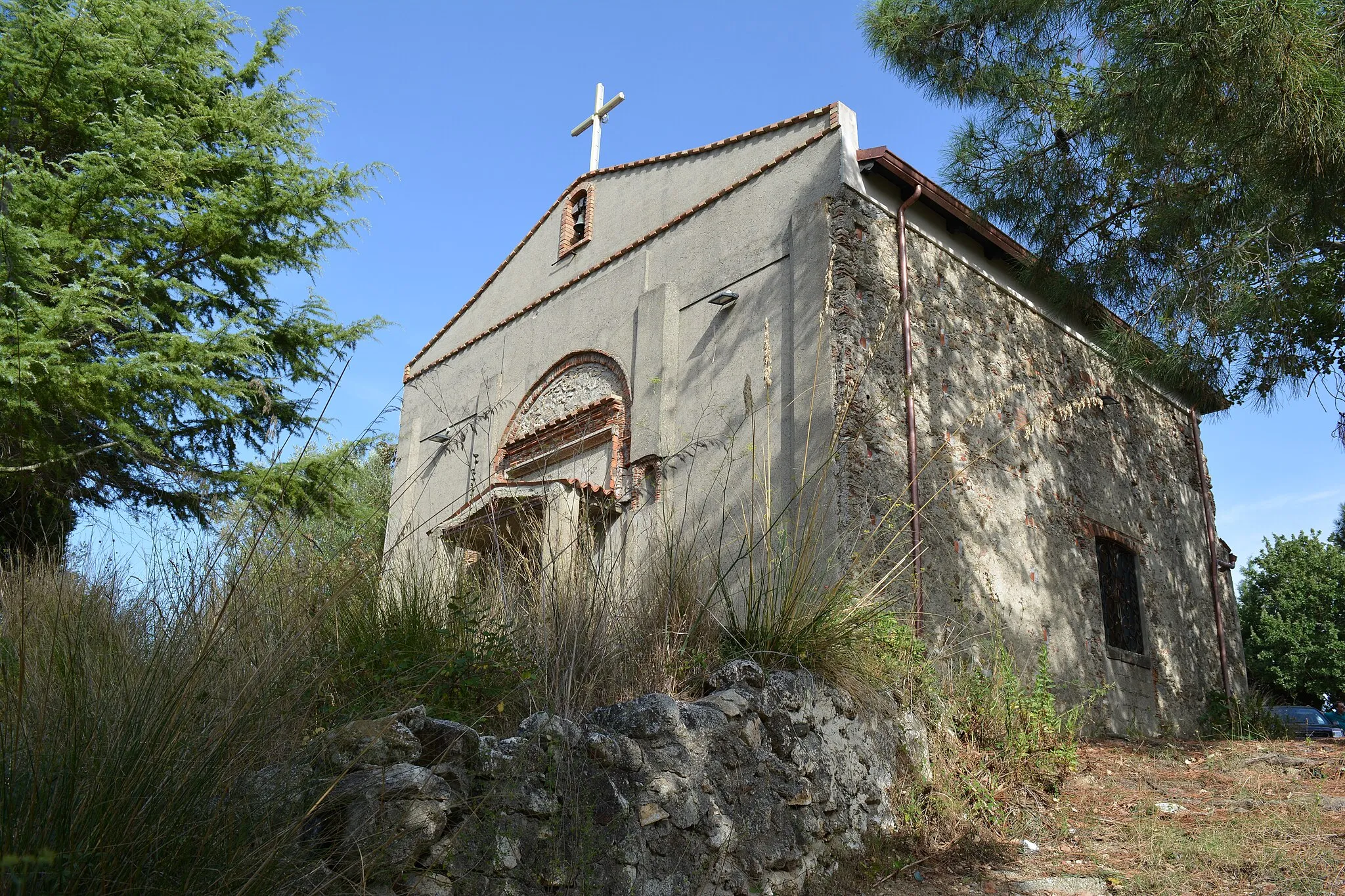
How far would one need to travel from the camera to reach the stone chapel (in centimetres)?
733

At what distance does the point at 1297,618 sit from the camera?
80.0 ft

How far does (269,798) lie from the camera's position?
8.75 feet

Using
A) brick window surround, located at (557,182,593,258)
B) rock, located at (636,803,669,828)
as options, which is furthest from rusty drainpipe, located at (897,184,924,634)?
brick window surround, located at (557,182,593,258)

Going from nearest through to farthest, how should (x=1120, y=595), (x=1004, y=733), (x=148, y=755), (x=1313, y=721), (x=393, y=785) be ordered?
(x=148, y=755) → (x=393, y=785) → (x=1004, y=733) → (x=1120, y=595) → (x=1313, y=721)

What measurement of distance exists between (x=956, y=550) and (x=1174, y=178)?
3.39 metres

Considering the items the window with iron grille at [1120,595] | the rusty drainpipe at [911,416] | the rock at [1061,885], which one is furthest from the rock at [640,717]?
the window with iron grille at [1120,595]

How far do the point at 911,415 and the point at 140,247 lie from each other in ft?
24.5

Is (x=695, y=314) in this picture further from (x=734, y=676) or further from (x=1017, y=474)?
(x=734, y=676)

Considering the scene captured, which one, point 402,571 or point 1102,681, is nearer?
point 402,571

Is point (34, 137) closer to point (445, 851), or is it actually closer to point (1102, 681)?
point (445, 851)

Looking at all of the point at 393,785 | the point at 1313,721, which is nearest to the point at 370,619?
the point at 393,785

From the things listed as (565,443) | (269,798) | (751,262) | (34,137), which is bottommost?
(269,798)

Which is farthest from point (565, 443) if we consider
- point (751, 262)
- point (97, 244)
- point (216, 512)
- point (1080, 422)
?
point (216, 512)

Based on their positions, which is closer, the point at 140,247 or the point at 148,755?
the point at 148,755
